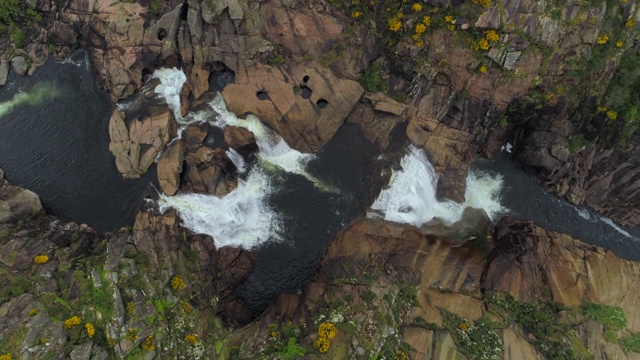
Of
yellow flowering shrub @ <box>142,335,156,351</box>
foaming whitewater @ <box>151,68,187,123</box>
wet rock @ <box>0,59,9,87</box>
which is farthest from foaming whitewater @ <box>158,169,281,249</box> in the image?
wet rock @ <box>0,59,9,87</box>

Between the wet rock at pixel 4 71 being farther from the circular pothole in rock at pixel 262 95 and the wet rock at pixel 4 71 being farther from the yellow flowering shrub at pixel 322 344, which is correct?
the yellow flowering shrub at pixel 322 344

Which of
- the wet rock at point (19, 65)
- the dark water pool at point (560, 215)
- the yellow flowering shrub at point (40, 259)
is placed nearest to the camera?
the yellow flowering shrub at point (40, 259)

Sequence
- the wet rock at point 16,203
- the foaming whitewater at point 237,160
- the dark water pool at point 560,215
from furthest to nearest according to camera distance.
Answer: the foaming whitewater at point 237,160 → the dark water pool at point 560,215 → the wet rock at point 16,203

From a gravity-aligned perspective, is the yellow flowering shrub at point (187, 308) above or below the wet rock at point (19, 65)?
below

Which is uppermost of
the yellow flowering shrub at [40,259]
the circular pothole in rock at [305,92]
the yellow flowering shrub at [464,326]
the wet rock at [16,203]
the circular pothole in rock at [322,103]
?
the circular pothole in rock at [305,92]

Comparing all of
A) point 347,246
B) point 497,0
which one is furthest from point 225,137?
point 497,0

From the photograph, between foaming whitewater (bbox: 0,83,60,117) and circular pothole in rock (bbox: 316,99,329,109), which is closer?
circular pothole in rock (bbox: 316,99,329,109)

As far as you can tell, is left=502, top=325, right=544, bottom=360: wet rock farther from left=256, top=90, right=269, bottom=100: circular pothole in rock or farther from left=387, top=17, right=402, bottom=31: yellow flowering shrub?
left=256, top=90, right=269, bottom=100: circular pothole in rock

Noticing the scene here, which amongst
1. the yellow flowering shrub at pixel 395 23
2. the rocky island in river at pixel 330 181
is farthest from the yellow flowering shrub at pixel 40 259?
the yellow flowering shrub at pixel 395 23
